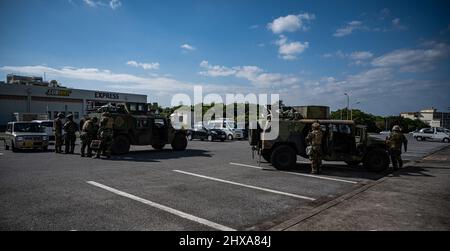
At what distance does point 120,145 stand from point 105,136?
124 centimetres

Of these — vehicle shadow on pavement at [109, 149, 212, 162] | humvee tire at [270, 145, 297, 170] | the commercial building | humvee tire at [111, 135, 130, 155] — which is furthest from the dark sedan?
the commercial building

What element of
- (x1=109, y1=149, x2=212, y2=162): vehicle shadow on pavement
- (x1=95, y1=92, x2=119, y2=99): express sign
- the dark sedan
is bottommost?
(x1=109, y1=149, x2=212, y2=162): vehicle shadow on pavement

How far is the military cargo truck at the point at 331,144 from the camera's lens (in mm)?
10266

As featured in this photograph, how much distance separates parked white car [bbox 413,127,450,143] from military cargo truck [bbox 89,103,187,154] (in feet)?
93.7

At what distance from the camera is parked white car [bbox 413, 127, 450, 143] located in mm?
30359

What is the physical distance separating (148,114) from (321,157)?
31.5 feet

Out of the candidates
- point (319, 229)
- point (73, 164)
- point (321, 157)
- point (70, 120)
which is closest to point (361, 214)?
point (319, 229)

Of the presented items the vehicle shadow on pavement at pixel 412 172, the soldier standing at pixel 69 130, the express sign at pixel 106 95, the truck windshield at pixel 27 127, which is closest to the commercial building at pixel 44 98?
the express sign at pixel 106 95

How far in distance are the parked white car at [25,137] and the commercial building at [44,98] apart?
21018 millimetres

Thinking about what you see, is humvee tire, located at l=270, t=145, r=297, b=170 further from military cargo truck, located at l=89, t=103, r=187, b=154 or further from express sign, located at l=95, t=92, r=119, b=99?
express sign, located at l=95, t=92, r=119, b=99

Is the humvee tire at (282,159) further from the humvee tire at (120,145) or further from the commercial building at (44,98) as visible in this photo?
the commercial building at (44,98)

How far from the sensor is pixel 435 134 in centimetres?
3120

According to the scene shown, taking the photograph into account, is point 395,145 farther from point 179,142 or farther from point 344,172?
point 179,142
